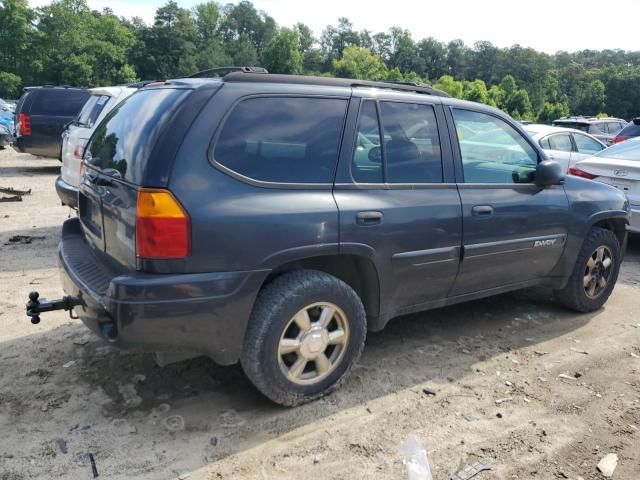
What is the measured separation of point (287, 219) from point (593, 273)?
131 inches

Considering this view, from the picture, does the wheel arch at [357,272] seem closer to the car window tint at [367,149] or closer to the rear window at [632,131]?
the car window tint at [367,149]

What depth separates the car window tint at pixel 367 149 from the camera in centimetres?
334

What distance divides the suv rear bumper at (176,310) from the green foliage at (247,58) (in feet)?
150

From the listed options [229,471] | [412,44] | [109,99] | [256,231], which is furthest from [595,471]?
[412,44]

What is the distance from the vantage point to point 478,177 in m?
3.97

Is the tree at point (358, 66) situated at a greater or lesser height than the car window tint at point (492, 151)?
greater

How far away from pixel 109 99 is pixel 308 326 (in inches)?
214

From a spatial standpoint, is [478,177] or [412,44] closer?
[478,177]

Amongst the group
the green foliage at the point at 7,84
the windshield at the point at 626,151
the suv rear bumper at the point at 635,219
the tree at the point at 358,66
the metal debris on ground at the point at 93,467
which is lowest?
the green foliage at the point at 7,84

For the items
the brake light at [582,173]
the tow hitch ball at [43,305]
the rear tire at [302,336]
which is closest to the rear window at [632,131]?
the brake light at [582,173]

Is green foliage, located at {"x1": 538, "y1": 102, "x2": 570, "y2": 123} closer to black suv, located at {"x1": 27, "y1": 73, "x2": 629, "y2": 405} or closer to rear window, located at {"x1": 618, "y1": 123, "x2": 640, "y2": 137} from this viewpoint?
rear window, located at {"x1": 618, "y1": 123, "x2": 640, "y2": 137}

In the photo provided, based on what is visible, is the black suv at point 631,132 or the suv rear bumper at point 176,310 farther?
the black suv at point 631,132

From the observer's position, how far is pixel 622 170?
6.95 m

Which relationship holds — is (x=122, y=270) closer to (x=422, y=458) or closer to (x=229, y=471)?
(x=229, y=471)
